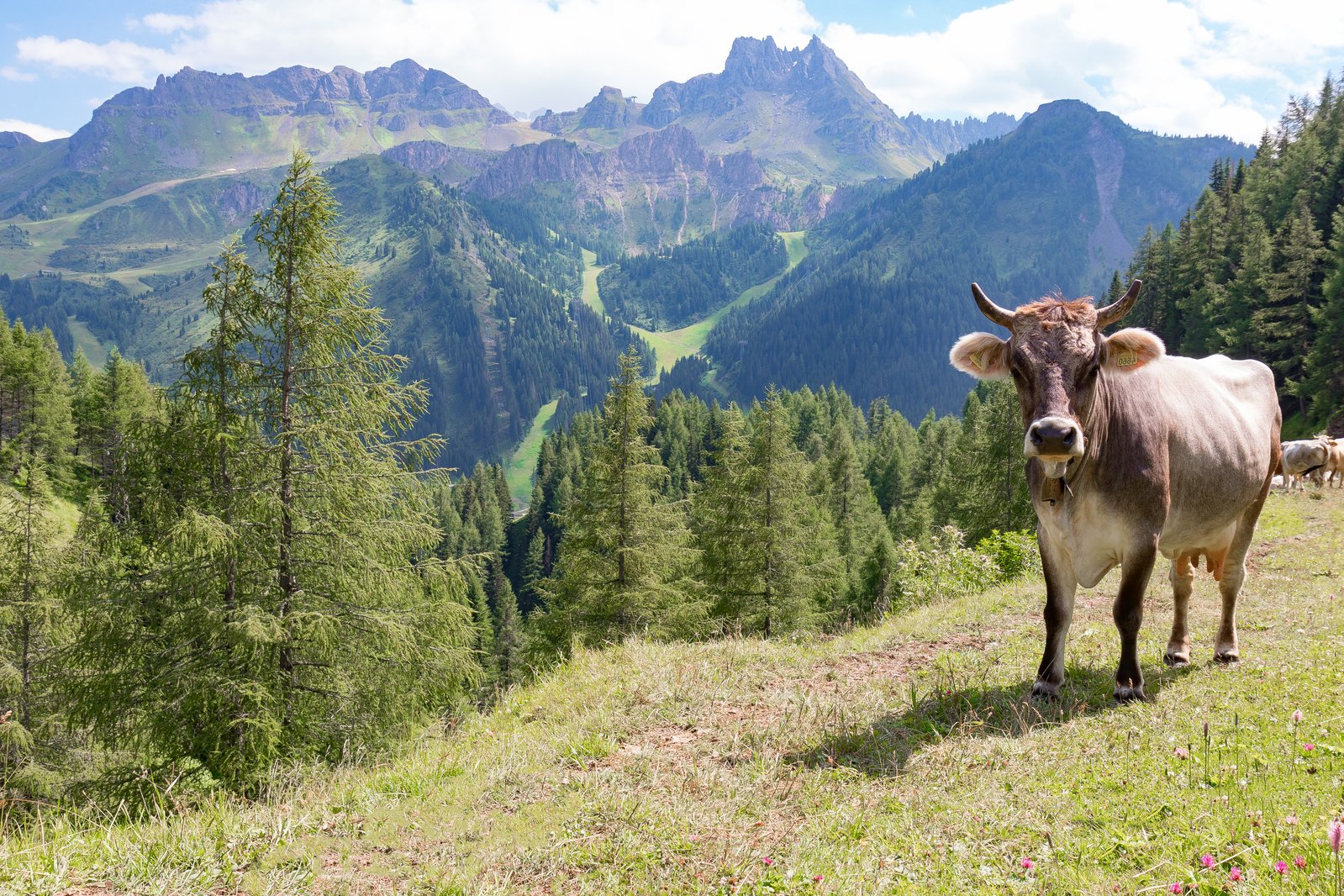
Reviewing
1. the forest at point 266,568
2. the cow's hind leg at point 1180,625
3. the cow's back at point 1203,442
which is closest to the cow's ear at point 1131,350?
the cow's back at point 1203,442

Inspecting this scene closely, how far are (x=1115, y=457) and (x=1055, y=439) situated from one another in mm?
1228

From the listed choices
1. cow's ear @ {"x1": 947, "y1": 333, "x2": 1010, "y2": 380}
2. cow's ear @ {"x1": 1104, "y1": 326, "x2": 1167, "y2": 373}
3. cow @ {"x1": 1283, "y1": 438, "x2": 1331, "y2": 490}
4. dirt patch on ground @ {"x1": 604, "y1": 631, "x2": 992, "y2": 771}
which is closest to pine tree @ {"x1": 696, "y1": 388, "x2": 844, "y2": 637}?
cow @ {"x1": 1283, "y1": 438, "x2": 1331, "y2": 490}

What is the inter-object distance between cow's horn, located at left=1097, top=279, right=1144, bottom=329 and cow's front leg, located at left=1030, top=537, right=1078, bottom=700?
1895 mm

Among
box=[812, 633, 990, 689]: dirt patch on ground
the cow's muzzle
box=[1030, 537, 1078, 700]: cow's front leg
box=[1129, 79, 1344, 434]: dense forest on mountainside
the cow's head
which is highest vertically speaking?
box=[1129, 79, 1344, 434]: dense forest on mountainside

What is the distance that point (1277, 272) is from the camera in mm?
50906

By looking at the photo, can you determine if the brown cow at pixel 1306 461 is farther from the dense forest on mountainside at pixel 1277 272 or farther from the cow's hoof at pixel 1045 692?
the cow's hoof at pixel 1045 692

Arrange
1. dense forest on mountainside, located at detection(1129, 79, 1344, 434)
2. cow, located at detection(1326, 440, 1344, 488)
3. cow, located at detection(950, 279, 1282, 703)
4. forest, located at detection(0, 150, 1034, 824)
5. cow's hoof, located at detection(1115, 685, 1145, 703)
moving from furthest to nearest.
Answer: dense forest on mountainside, located at detection(1129, 79, 1344, 434)
cow, located at detection(1326, 440, 1344, 488)
forest, located at detection(0, 150, 1034, 824)
cow's hoof, located at detection(1115, 685, 1145, 703)
cow, located at detection(950, 279, 1282, 703)

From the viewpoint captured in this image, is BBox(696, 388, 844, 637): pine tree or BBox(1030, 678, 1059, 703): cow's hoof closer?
BBox(1030, 678, 1059, 703): cow's hoof

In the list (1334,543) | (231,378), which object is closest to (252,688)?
(231,378)

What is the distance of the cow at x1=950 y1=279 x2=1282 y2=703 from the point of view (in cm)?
534

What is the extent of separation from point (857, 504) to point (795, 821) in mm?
62127

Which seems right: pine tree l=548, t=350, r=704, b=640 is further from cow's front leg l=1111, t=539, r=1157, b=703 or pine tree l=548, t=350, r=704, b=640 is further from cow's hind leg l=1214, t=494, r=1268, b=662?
cow's front leg l=1111, t=539, r=1157, b=703

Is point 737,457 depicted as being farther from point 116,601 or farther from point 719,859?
point 719,859

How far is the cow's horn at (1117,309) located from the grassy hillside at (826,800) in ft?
9.91
